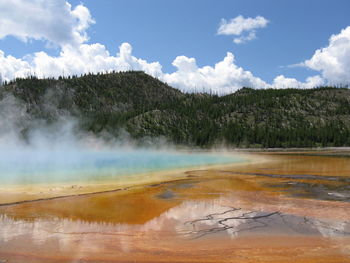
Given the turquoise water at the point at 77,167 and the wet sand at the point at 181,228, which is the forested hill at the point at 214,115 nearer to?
the turquoise water at the point at 77,167

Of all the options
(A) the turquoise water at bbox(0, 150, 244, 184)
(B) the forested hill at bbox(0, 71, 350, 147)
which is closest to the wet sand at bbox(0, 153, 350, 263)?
(A) the turquoise water at bbox(0, 150, 244, 184)

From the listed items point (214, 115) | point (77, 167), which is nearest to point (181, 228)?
point (77, 167)

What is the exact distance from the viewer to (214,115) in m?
134

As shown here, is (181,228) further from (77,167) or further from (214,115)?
(214,115)

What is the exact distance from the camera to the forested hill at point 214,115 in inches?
4240

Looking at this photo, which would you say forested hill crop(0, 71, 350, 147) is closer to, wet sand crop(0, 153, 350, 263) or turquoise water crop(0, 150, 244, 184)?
turquoise water crop(0, 150, 244, 184)

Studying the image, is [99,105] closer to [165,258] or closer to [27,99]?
[27,99]

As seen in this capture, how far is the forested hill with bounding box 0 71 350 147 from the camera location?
353 feet

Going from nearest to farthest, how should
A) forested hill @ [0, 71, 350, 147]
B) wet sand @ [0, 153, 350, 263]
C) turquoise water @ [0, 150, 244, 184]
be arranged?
wet sand @ [0, 153, 350, 263] < turquoise water @ [0, 150, 244, 184] < forested hill @ [0, 71, 350, 147]

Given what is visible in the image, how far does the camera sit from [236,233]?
9.09m

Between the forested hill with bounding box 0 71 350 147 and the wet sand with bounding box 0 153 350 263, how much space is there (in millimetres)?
91410

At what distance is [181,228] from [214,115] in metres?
125

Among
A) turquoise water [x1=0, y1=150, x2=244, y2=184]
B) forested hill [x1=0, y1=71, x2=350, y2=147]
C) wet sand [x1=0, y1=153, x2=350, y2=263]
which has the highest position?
forested hill [x1=0, y1=71, x2=350, y2=147]

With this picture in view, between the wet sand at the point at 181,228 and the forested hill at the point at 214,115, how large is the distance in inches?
3599
